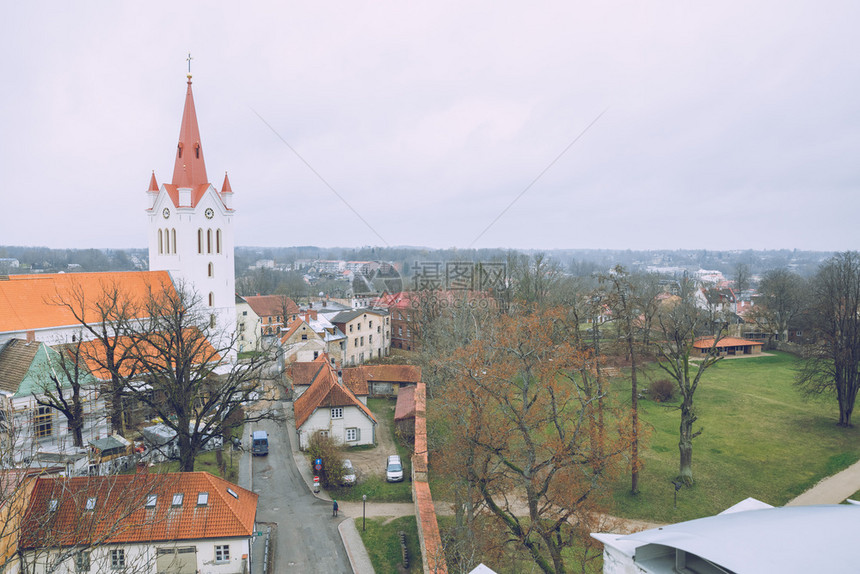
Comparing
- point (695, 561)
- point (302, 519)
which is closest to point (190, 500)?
point (302, 519)

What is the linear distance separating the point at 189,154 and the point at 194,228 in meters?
5.00

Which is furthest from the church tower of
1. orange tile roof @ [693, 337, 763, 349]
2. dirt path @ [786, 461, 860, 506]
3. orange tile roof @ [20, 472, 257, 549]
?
orange tile roof @ [693, 337, 763, 349]

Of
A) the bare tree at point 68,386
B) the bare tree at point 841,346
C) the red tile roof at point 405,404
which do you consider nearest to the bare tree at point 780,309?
the bare tree at point 841,346

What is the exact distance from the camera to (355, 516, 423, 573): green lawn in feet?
60.3

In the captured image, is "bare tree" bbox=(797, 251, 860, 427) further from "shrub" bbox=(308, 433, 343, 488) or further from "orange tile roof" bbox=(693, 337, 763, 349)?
"shrub" bbox=(308, 433, 343, 488)

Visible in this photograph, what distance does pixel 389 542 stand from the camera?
19.7 meters

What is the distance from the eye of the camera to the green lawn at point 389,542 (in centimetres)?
1839

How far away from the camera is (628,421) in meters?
21.4

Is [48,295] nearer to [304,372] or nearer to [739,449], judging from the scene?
[304,372]

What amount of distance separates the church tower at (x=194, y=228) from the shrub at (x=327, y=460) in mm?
13449

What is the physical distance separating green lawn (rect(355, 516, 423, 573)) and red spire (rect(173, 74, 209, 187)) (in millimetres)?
26051

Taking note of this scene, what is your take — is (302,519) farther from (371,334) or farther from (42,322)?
(371,334)

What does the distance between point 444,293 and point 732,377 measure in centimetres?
2662

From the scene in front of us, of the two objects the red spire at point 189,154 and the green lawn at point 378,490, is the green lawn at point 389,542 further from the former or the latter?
the red spire at point 189,154
